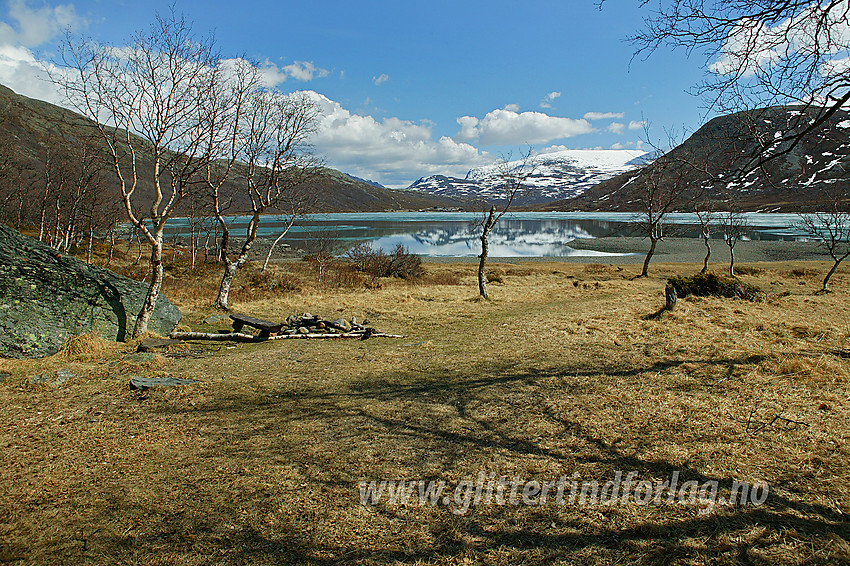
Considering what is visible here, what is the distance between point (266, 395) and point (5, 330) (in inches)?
204

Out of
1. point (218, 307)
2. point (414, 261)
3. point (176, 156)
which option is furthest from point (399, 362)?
point (414, 261)

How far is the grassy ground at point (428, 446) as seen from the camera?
3.69 m

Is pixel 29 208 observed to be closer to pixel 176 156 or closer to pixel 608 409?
pixel 176 156

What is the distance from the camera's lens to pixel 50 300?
30.7 ft

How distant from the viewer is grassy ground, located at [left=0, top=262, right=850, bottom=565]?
12.1ft

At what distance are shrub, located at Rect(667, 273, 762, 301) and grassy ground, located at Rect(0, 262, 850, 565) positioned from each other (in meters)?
5.55

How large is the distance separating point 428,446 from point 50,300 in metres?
8.78

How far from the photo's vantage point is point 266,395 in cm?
771

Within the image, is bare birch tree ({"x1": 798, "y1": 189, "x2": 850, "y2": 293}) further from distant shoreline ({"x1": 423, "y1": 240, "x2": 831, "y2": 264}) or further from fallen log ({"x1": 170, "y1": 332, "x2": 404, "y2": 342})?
fallen log ({"x1": 170, "y1": 332, "x2": 404, "y2": 342})

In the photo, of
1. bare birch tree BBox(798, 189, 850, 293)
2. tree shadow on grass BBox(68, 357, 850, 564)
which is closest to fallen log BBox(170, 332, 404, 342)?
tree shadow on grass BBox(68, 357, 850, 564)

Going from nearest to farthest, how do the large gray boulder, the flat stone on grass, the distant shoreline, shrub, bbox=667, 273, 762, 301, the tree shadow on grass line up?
the tree shadow on grass
the flat stone on grass
the large gray boulder
shrub, bbox=667, 273, 762, 301
the distant shoreline

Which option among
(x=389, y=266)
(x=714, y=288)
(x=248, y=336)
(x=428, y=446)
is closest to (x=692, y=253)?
(x=389, y=266)

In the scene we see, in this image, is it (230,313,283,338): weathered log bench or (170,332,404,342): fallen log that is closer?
(170,332,404,342): fallen log

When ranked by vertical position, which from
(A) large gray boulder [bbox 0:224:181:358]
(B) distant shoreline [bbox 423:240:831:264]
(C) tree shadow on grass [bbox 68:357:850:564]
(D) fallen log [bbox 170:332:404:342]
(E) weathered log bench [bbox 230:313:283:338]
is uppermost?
(B) distant shoreline [bbox 423:240:831:264]
